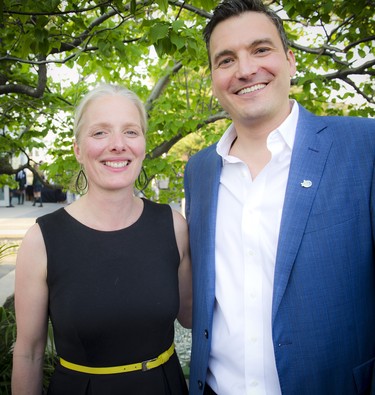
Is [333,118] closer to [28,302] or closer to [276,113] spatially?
[276,113]

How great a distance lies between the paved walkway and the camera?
6.84 metres

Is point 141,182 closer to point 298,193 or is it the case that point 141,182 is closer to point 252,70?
point 252,70

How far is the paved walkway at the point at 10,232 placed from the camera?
269 inches

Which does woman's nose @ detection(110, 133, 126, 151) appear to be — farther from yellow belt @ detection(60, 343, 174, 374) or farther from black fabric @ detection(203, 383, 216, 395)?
black fabric @ detection(203, 383, 216, 395)

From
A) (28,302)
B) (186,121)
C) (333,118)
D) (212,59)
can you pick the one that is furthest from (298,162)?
(186,121)

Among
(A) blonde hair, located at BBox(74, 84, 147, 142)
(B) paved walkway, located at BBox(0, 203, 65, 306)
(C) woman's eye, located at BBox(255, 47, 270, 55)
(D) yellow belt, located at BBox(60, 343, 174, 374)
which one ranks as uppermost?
(C) woman's eye, located at BBox(255, 47, 270, 55)

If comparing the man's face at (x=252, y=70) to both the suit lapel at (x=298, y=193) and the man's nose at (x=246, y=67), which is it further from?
the suit lapel at (x=298, y=193)

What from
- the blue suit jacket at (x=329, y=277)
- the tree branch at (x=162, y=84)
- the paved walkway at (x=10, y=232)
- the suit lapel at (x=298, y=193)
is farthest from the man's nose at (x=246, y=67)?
the paved walkway at (x=10, y=232)

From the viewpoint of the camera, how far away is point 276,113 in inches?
78.5

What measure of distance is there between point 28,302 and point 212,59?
1496 millimetres

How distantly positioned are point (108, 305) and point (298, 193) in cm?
101

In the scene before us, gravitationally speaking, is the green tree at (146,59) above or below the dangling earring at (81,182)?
above

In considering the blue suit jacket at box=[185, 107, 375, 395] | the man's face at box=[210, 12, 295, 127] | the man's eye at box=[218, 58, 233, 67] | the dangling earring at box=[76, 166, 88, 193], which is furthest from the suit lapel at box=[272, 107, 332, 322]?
the dangling earring at box=[76, 166, 88, 193]

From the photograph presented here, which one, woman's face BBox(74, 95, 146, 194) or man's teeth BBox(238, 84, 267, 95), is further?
woman's face BBox(74, 95, 146, 194)
